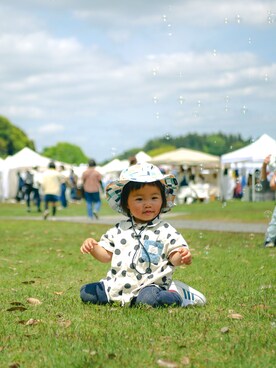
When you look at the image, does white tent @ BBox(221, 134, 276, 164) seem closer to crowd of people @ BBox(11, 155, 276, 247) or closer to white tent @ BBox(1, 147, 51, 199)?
crowd of people @ BBox(11, 155, 276, 247)

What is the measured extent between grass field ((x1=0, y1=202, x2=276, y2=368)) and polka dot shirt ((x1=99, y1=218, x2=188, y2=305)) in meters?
0.23

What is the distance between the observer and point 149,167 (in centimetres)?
636

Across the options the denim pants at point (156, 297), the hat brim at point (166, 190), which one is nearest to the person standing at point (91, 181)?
the hat brim at point (166, 190)

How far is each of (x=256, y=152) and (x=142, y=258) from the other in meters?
33.0

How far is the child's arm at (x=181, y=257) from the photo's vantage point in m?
6.09

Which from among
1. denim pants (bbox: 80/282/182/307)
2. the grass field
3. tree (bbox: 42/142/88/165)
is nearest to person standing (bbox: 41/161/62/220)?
the grass field

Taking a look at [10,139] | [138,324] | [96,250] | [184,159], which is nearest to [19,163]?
[184,159]

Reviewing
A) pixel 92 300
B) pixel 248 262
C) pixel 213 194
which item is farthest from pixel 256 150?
pixel 92 300

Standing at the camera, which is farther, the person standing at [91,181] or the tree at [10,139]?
the tree at [10,139]

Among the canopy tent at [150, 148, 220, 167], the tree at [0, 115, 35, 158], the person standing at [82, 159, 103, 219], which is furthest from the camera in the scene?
the tree at [0, 115, 35, 158]

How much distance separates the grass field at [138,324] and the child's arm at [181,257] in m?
0.37

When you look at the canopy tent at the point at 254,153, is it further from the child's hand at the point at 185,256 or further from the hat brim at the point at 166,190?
the child's hand at the point at 185,256

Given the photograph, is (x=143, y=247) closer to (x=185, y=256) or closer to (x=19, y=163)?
(x=185, y=256)

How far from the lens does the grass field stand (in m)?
4.38
